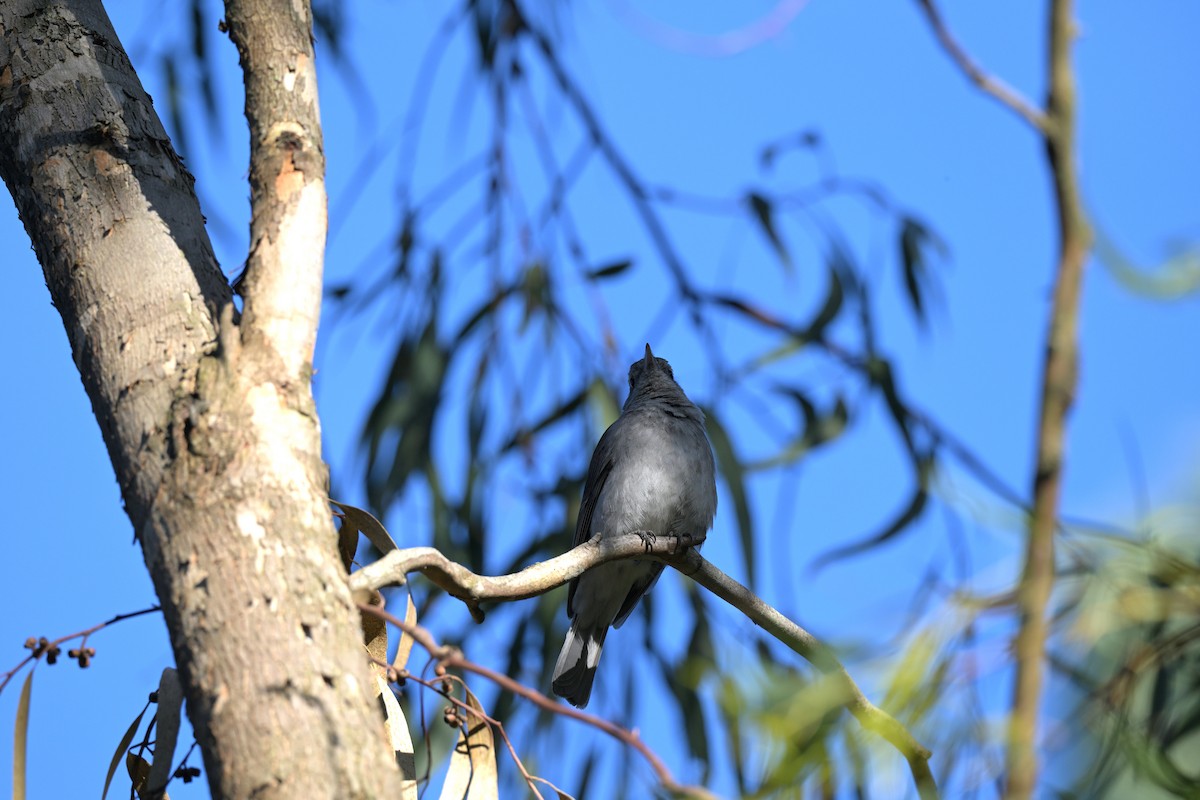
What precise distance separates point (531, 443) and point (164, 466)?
2.48 m

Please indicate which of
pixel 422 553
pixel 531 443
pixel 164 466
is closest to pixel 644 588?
pixel 531 443

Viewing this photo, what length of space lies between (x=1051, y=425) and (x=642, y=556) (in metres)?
1.67

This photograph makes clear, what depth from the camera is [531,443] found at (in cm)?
395

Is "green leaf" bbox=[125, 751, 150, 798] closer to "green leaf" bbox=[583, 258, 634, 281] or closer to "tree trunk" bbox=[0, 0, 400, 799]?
"tree trunk" bbox=[0, 0, 400, 799]

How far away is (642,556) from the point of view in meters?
2.46

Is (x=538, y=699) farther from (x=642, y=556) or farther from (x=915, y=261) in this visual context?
(x=915, y=261)

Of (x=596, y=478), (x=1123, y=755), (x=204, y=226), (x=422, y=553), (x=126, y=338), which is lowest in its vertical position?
(x=1123, y=755)

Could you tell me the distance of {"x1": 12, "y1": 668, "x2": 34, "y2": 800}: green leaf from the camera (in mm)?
1686

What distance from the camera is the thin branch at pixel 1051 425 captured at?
83 cm

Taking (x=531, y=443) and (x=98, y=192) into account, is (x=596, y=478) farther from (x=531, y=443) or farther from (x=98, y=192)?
(x=98, y=192)

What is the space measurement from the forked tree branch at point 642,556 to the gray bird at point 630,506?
102 centimetres

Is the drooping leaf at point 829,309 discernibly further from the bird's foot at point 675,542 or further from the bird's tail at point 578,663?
the bird's tail at point 578,663

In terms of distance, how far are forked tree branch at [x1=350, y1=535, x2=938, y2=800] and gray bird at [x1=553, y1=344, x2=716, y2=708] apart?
102 cm

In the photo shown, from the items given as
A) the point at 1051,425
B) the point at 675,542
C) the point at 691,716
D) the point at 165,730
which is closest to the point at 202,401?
the point at 165,730
